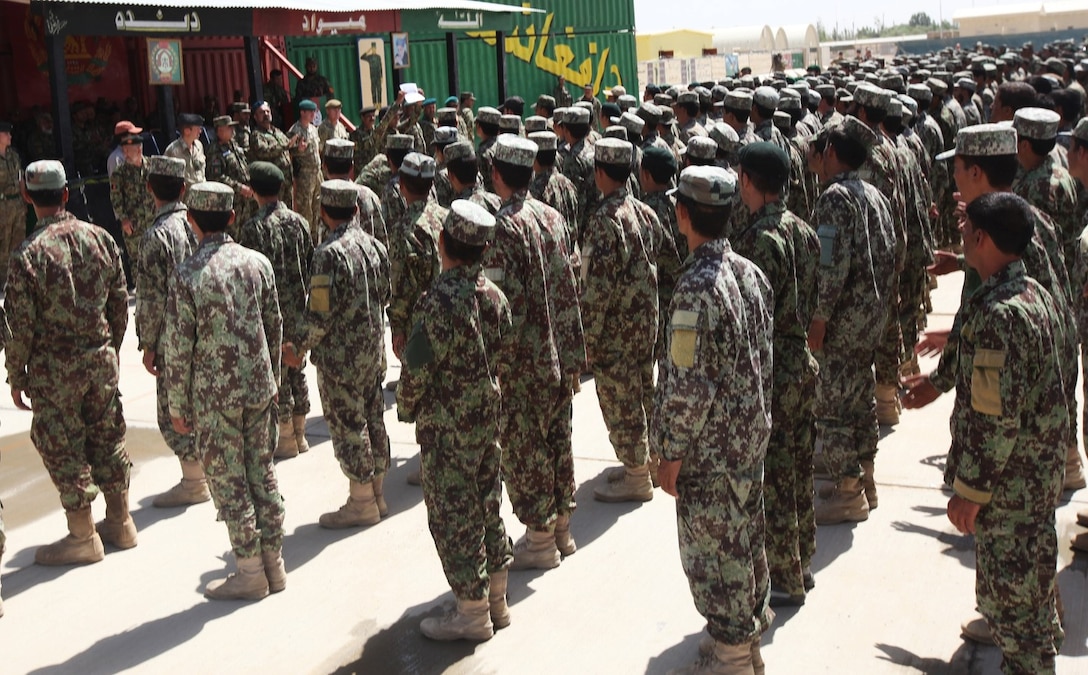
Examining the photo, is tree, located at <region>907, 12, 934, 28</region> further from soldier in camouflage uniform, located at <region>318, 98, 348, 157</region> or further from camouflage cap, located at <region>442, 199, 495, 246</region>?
camouflage cap, located at <region>442, 199, 495, 246</region>

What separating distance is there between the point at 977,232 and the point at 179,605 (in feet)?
12.7

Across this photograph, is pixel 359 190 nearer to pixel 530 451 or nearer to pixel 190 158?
pixel 530 451

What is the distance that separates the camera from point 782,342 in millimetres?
4914

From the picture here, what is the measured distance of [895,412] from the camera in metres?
7.62

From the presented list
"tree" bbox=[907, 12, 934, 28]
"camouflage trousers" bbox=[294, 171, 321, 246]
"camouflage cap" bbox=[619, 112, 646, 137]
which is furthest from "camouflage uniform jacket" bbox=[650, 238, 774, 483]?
"tree" bbox=[907, 12, 934, 28]

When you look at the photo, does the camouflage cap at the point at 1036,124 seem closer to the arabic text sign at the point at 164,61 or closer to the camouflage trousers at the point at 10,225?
the arabic text sign at the point at 164,61

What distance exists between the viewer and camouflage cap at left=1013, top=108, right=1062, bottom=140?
6.16 meters

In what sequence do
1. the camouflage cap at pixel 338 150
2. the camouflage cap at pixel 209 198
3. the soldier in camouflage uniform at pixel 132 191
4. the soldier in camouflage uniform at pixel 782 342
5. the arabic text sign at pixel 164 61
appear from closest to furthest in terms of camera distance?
the soldier in camouflage uniform at pixel 782 342, the camouflage cap at pixel 209 198, the camouflage cap at pixel 338 150, the soldier in camouflage uniform at pixel 132 191, the arabic text sign at pixel 164 61

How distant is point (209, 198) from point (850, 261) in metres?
3.07

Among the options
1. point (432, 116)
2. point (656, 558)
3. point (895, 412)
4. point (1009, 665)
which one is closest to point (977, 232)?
point (1009, 665)

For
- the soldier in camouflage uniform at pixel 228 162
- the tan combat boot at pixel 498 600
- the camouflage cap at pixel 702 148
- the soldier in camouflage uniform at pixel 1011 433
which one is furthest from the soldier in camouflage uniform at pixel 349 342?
the soldier in camouflage uniform at pixel 228 162

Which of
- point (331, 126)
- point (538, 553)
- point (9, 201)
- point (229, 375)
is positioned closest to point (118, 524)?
point (229, 375)

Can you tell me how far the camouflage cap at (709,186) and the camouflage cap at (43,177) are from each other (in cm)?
325

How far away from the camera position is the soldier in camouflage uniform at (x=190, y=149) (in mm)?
11812
